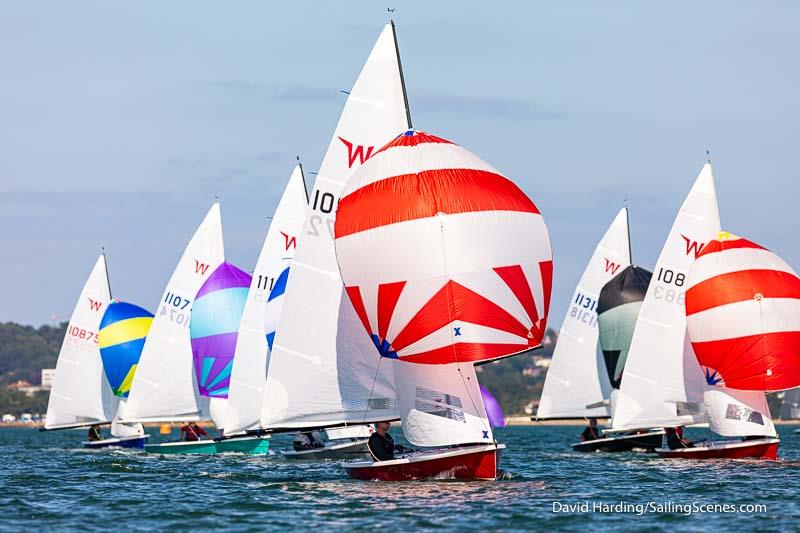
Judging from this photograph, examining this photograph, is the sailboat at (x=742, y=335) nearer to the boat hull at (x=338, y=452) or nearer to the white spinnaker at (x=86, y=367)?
the boat hull at (x=338, y=452)

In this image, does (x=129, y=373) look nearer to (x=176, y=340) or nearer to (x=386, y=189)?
(x=176, y=340)

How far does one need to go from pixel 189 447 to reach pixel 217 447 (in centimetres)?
103

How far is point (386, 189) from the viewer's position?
28.4m

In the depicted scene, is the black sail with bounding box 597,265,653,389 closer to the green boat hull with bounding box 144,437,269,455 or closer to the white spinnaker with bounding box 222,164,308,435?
the white spinnaker with bounding box 222,164,308,435

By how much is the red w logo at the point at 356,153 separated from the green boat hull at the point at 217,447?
51.6 feet

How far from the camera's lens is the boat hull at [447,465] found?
2775 centimetres

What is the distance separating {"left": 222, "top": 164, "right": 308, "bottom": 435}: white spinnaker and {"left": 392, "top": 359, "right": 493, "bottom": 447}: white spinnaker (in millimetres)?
15728

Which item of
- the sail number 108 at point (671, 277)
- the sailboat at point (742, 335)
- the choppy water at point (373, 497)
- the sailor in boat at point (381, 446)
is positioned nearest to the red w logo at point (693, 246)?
the sail number 108 at point (671, 277)

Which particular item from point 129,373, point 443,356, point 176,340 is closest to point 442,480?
Result: point 443,356

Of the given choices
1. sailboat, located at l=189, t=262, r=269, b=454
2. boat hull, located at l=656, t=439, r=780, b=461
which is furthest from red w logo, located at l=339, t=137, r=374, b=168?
sailboat, located at l=189, t=262, r=269, b=454

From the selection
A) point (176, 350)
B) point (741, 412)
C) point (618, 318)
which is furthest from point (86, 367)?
point (741, 412)

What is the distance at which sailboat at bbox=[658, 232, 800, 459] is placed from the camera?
37.4 m

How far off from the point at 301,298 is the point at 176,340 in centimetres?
2000

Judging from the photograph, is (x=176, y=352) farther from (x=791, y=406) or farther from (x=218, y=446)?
(x=791, y=406)
